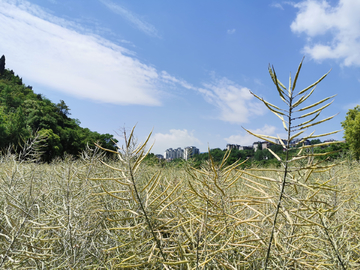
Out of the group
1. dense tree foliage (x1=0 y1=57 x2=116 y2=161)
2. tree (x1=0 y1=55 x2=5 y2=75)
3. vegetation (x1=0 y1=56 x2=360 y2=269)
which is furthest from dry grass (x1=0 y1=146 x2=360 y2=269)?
tree (x1=0 y1=55 x2=5 y2=75)

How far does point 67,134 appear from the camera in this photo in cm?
3488

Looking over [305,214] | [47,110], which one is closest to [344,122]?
A: [305,214]

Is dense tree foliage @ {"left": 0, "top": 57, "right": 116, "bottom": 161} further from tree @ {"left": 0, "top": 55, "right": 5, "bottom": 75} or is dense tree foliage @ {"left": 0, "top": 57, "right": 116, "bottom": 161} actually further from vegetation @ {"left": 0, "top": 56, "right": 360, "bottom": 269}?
tree @ {"left": 0, "top": 55, "right": 5, "bottom": 75}

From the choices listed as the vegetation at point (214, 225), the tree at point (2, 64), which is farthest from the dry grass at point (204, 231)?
the tree at point (2, 64)

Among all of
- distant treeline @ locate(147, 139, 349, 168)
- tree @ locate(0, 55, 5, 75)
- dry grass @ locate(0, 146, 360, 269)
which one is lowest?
dry grass @ locate(0, 146, 360, 269)

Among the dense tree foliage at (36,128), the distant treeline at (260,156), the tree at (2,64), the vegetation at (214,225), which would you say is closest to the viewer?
→ the vegetation at (214,225)

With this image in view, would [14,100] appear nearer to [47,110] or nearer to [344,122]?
[47,110]

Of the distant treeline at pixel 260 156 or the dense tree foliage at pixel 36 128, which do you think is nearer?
the distant treeline at pixel 260 156

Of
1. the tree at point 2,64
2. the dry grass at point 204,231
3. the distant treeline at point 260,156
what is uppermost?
the tree at point 2,64

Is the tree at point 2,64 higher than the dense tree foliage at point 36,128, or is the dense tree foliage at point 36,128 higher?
the tree at point 2,64

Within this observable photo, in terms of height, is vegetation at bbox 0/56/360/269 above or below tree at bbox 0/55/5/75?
below

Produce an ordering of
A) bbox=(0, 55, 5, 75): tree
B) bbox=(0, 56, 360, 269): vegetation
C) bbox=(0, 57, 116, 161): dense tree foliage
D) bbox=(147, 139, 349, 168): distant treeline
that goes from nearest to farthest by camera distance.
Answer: bbox=(0, 56, 360, 269): vegetation < bbox=(147, 139, 349, 168): distant treeline < bbox=(0, 57, 116, 161): dense tree foliage < bbox=(0, 55, 5, 75): tree

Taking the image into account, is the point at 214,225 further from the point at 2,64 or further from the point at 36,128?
the point at 2,64

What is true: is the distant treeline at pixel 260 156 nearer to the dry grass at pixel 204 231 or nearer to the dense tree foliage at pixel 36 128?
the dry grass at pixel 204 231
